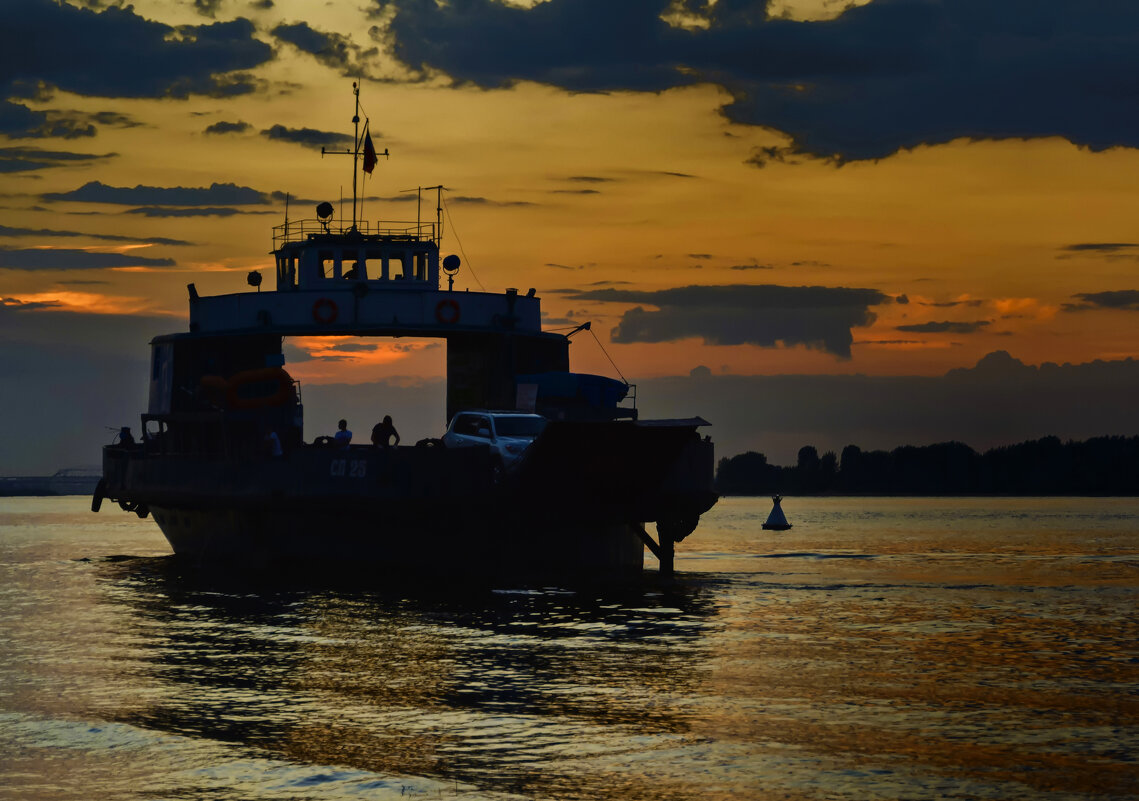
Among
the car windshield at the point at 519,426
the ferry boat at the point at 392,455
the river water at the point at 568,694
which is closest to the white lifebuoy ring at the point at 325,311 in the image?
the ferry boat at the point at 392,455

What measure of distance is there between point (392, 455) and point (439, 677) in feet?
40.8

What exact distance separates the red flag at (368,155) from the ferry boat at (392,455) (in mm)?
60

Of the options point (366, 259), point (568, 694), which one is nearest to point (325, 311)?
point (366, 259)

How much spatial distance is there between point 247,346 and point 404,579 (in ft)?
34.8

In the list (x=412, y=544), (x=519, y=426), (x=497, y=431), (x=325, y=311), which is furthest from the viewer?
(x=325, y=311)

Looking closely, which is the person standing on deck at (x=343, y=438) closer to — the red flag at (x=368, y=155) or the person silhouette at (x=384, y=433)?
the person silhouette at (x=384, y=433)

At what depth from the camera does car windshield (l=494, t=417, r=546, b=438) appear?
2920cm

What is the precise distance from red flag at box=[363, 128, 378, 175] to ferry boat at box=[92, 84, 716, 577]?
60 mm

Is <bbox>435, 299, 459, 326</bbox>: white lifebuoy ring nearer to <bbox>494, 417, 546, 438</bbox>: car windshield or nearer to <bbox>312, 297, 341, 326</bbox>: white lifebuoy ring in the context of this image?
<bbox>312, 297, 341, 326</bbox>: white lifebuoy ring

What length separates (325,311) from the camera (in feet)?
121

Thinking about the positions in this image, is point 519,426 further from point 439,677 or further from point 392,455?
point 439,677

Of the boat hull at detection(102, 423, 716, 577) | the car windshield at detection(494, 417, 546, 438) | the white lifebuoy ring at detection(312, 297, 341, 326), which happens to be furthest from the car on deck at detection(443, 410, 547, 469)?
the white lifebuoy ring at detection(312, 297, 341, 326)

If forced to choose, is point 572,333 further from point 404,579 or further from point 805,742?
point 805,742

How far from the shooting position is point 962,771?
11.8 metres
